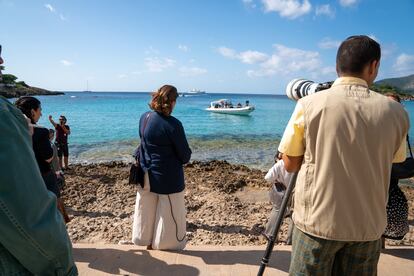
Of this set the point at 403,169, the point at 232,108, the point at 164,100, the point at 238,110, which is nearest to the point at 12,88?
the point at 164,100

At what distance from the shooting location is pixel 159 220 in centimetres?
362

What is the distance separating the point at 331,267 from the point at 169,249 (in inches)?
86.9

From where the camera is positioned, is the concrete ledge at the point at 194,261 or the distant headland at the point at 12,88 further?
the concrete ledge at the point at 194,261

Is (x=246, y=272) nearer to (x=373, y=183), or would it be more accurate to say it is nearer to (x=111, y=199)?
(x=373, y=183)

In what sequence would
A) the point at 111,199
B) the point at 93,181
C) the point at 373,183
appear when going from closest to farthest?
the point at 373,183
the point at 111,199
the point at 93,181

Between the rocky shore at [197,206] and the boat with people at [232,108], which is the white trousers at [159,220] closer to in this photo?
the rocky shore at [197,206]

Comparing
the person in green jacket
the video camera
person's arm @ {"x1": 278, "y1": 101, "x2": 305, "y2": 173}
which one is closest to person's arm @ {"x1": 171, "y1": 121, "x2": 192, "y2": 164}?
the video camera

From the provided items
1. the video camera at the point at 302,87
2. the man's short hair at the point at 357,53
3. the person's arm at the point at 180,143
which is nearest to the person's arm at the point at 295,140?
the man's short hair at the point at 357,53

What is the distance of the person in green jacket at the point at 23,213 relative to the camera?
0.94m

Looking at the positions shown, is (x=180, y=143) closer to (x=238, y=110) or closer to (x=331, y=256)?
(x=331, y=256)

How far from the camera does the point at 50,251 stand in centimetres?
106

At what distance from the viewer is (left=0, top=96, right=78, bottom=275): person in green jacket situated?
94 centimetres

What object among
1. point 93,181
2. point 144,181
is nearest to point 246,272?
point 144,181

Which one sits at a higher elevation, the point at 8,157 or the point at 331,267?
the point at 8,157
